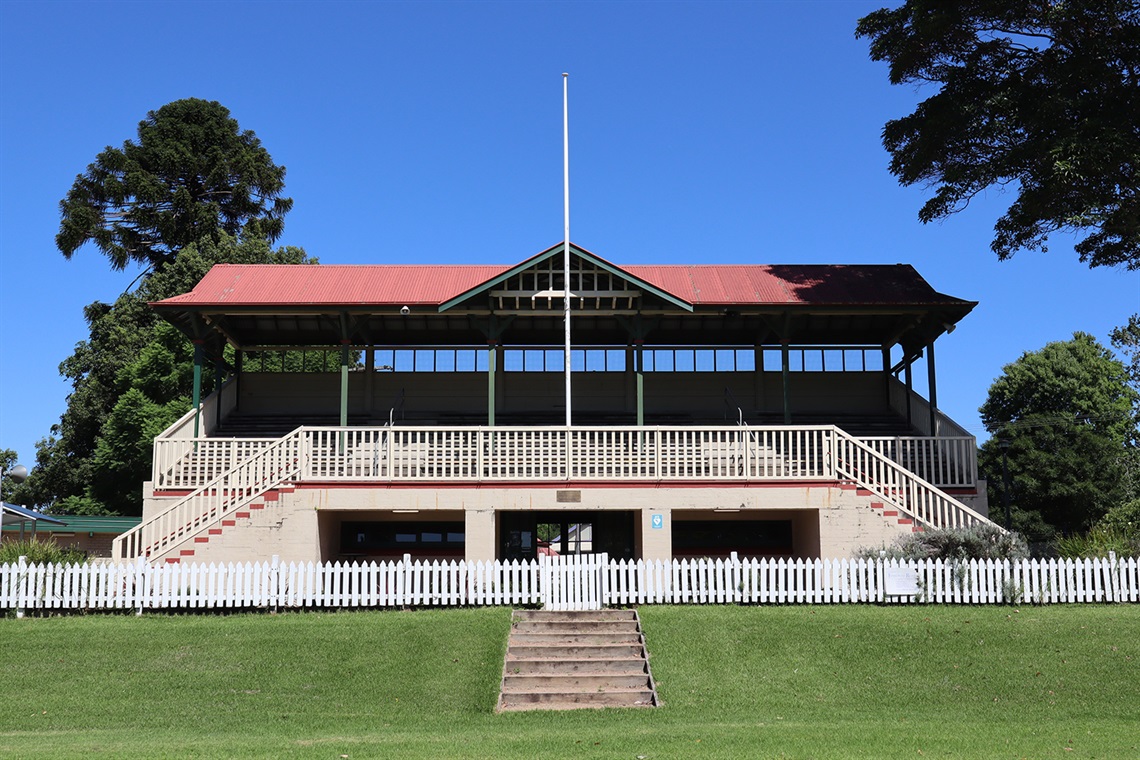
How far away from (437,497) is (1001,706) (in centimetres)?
1269

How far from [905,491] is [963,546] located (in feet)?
7.80

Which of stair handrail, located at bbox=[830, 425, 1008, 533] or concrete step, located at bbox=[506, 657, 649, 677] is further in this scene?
stair handrail, located at bbox=[830, 425, 1008, 533]

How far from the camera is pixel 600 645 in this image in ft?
60.4

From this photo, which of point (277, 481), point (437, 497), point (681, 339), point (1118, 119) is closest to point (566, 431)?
point (437, 497)

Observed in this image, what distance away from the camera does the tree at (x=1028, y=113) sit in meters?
26.0

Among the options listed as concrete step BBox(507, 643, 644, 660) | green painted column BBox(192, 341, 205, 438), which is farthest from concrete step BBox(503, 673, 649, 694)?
green painted column BBox(192, 341, 205, 438)

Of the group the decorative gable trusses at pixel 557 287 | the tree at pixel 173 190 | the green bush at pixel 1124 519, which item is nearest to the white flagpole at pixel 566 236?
the decorative gable trusses at pixel 557 287

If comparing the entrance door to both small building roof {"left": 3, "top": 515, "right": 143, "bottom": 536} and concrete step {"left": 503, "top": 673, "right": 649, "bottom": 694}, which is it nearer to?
concrete step {"left": 503, "top": 673, "right": 649, "bottom": 694}

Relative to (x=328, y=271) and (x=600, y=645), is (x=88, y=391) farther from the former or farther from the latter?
(x=600, y=645)

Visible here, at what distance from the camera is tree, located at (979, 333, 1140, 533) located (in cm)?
5469

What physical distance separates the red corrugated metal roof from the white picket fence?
26.9ft

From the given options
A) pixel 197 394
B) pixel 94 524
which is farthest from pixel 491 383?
pixel 94 524

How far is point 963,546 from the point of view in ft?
71.9

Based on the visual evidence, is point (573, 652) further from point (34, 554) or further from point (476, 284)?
point (476, 284)
